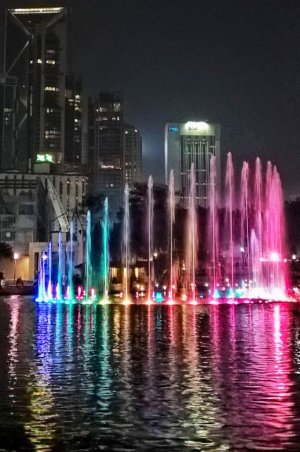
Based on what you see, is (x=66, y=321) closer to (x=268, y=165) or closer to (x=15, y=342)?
(x=15, y=342)

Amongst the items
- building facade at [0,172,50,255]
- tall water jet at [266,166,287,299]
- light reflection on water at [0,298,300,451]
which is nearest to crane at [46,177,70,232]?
building facade at [0,172,50,255]

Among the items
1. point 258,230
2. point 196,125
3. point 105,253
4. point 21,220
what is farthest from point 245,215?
point 196,125

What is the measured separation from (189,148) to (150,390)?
119 metres

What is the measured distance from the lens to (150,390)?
10.5 meters

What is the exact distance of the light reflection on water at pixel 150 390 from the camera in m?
7.64

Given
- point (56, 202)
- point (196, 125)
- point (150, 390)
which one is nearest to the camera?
point (150, 390)

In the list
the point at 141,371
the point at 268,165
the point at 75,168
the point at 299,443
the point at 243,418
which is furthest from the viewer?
the point at 75,168

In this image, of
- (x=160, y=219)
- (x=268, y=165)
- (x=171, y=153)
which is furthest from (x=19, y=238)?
(x=268, y=165)

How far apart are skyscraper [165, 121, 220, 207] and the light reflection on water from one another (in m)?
78.9

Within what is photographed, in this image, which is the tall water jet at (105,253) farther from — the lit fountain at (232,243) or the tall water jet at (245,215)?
the tall water jet at (245,215)

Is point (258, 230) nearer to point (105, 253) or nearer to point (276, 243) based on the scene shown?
point (276, 243)

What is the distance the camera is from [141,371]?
40.6ft

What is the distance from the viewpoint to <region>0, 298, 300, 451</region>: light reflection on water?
7637 mm

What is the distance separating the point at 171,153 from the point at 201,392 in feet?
381
